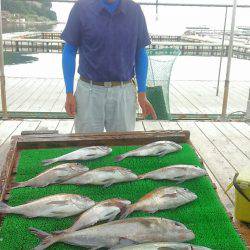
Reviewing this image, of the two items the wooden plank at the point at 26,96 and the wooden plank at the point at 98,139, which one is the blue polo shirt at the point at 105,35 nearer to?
the wooden plank at the point at 98,139

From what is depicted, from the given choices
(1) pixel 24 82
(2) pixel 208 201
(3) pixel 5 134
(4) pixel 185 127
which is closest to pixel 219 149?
(4) pixel 185 127

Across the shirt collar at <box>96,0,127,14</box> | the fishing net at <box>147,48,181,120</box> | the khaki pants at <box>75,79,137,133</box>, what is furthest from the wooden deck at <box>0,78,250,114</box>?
the shirt collar at <box>96,0,127,14</box>

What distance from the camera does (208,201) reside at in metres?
2.22

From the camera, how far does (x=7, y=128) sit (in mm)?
5387

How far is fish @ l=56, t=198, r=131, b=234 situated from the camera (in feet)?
6.27

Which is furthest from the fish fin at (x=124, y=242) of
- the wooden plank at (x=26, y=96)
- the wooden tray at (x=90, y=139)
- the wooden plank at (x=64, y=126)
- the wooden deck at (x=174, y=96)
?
the wooden plank at (x=26, y=96)

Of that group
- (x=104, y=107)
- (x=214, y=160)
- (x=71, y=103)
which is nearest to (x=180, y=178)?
(x=104, y=107)

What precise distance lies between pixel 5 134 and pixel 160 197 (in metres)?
3.55

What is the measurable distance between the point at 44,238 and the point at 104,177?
2.12ft

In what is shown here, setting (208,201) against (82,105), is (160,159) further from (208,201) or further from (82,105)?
(82,105)

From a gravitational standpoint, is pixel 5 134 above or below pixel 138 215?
below

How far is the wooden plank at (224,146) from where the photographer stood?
4.27 metres

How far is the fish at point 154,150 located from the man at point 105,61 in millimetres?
829

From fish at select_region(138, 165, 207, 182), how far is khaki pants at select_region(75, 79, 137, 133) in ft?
3.85
